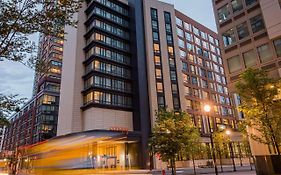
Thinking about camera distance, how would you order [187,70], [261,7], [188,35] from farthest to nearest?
[188,35] < [187,70] < [261,7]

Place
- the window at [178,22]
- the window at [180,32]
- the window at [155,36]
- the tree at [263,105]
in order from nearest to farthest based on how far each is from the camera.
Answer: the tree at [263,105], the window at [155,36], the window at [180,32], the window at [178,22]

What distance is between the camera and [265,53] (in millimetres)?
25516

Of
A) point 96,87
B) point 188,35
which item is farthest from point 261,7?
point 188,35

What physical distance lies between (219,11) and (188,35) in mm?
45050

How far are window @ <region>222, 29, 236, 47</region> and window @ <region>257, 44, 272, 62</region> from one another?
12.2 feet

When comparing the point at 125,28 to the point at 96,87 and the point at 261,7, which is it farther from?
the point at 261,7

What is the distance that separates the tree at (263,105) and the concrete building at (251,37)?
5.15 m

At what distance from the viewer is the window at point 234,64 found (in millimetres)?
27609

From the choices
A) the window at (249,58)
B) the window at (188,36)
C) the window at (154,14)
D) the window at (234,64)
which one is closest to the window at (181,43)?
the window at (188,36)

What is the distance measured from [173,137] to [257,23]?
16.5 metres

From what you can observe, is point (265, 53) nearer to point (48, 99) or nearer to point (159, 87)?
point (159, 87)

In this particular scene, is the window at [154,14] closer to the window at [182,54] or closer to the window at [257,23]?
the window at [182,54]

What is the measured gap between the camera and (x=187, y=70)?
229 ft

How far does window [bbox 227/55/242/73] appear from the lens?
27.6 metres
